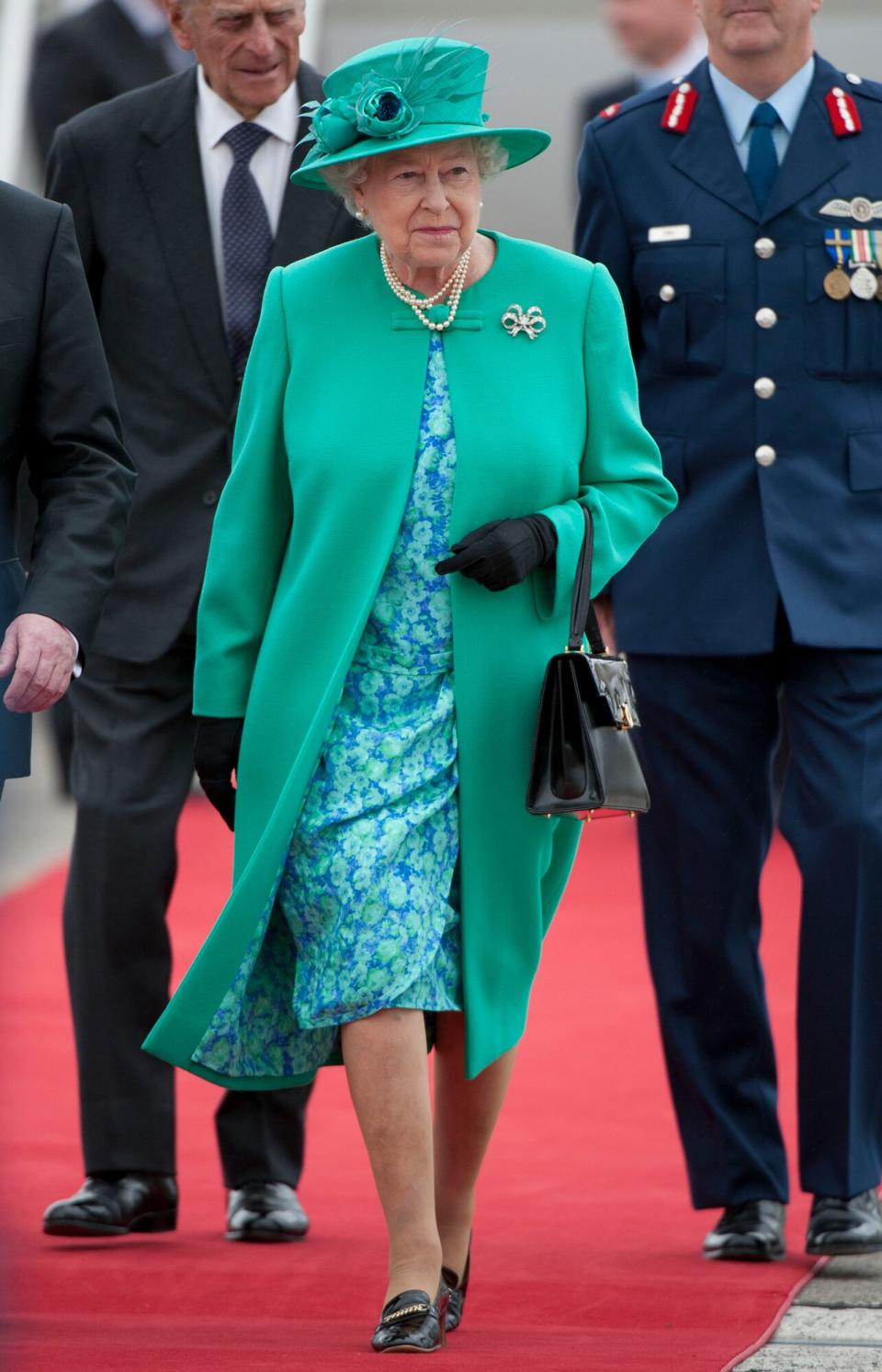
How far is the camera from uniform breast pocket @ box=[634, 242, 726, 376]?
4.42m

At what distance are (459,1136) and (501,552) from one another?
0.82 meters

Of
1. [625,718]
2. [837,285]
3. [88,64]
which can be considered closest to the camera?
[625,718]

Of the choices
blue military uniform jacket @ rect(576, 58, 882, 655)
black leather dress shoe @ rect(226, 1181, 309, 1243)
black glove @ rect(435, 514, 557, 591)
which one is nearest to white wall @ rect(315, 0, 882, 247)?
blue military uniform jacket @ rect(576, 58, 882, 655)

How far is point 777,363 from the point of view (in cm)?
441

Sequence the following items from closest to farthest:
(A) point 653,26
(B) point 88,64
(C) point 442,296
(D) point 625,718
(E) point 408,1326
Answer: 1. (E) point 408,1326
2. (D) point 625,718
3. (C) point 442,296
4. (B) point 88,64
5. (A) point 653,26

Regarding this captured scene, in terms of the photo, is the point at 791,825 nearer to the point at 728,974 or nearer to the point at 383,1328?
the point at 728,974

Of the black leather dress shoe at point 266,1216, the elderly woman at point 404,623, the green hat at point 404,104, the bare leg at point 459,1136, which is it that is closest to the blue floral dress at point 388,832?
the elderly woman at point 404,623

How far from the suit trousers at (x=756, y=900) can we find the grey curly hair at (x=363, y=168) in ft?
3.32

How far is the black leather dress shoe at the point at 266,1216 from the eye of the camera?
4434 mm

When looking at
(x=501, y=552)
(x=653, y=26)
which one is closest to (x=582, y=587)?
(x=501, y=552)

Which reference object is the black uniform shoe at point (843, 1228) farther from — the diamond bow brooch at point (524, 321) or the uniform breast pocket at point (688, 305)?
the diamond bow brooch at point (524, 321)

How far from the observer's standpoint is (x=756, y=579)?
14.5ft

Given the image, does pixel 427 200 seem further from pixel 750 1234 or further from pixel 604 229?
pixel 750 1234

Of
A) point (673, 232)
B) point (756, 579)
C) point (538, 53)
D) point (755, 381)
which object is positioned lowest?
point (756, 579)
